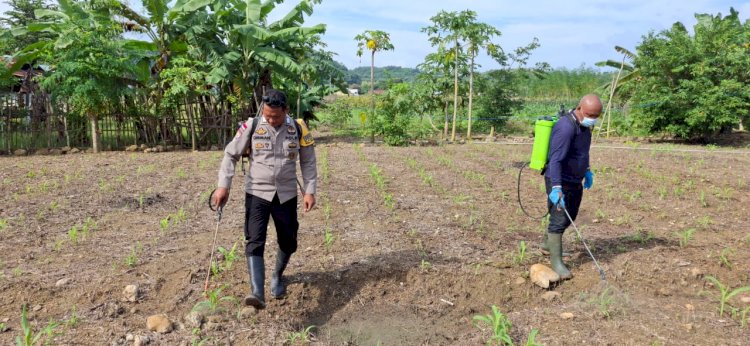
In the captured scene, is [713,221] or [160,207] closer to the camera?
[713,221]

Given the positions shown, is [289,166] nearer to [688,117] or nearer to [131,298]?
[131,298]

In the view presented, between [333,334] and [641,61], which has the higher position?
[641,61]

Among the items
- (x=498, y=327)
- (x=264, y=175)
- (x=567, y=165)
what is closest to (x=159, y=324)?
(x=264, y=175)

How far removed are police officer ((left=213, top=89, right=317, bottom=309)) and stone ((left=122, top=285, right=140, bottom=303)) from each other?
0.86 metres

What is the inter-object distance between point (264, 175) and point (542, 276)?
245 centimetres

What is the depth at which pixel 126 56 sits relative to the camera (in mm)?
12664

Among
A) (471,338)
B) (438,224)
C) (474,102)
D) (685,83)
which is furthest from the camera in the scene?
(474,102)

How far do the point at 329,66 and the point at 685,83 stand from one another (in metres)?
10.3

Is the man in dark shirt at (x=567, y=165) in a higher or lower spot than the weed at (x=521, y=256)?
higher

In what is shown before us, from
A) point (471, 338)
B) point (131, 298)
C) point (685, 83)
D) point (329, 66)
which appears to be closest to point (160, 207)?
point (131, 298)

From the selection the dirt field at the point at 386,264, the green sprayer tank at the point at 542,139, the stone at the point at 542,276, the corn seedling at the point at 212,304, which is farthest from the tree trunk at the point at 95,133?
the stone at the point at 542,276

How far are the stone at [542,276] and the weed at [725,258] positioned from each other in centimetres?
159

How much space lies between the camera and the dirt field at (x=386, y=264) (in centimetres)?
360

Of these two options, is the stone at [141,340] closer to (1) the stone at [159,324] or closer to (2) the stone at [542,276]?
(1) the stone at [159,324]
